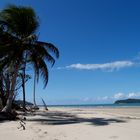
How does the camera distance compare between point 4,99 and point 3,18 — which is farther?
point 4,99

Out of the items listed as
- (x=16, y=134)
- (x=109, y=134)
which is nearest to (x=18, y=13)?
(x=16, y=134)

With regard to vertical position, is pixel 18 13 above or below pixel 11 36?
above

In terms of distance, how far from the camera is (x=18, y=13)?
19203mm

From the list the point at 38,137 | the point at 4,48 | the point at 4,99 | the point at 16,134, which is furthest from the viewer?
the point at 4,99

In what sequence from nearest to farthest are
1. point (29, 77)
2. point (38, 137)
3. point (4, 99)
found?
1. point (38, 137)
2. point (4, 99)
3. point (29, 77)

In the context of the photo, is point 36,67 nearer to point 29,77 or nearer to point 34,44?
point 34,44

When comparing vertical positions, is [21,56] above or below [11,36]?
below

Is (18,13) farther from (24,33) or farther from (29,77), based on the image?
(29,77)

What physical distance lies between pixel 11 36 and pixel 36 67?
278cm

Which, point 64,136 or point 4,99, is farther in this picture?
point 4,99

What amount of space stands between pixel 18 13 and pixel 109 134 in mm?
12183

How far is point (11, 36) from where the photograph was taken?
1934cm

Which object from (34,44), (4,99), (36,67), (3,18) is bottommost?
(4,99)

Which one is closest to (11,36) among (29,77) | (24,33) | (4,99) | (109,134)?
(24,33)
